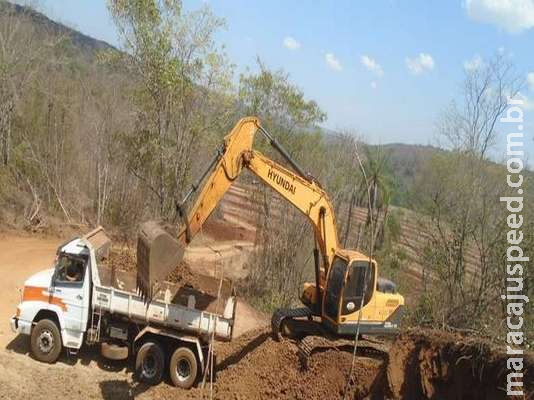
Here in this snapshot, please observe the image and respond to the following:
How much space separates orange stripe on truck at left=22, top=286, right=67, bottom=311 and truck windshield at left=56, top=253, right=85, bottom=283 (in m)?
0.42

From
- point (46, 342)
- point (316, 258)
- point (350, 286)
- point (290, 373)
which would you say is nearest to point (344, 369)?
point (290, 373)

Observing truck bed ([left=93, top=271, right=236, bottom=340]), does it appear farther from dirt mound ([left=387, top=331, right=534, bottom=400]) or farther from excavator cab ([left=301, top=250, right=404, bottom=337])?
dirt mound ([left=387, top=331, right=534, bottom=400])

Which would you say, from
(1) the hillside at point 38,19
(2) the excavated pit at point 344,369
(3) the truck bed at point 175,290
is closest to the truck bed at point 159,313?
(3) the truck bed at point 175,290

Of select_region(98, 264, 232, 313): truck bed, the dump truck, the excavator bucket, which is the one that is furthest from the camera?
select_region(98, 264, 232, 313): truck bed

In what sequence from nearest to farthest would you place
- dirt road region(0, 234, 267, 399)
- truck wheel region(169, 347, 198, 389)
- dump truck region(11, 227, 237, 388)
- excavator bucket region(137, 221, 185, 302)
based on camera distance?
excavator bucket region(137, 221, 185, 302) → dirt road region(0, 234, 267, 399) → truck wheel region(169, 347, 198, 389) → dump truck region(11, 227, 237, 388)

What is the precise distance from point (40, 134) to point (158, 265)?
70.1 ft

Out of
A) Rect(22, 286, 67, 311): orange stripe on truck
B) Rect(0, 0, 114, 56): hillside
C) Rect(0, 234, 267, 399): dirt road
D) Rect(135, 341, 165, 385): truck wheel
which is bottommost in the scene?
Rect(0, 234, 267, 399): dirt road

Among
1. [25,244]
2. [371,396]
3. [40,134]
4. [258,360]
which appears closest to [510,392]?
[371,396]

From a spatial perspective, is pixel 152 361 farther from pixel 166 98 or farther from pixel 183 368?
pixel 166 98

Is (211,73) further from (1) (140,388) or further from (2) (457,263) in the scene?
(1) (140,388)

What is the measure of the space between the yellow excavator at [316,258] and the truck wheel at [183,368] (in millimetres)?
1397

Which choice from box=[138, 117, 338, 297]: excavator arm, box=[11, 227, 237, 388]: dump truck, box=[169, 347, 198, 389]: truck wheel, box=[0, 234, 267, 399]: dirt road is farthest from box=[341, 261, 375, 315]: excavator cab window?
box=[0, 234, 267, 399]: dirt road

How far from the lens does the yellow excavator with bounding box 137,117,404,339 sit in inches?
470

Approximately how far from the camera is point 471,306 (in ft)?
57.9
